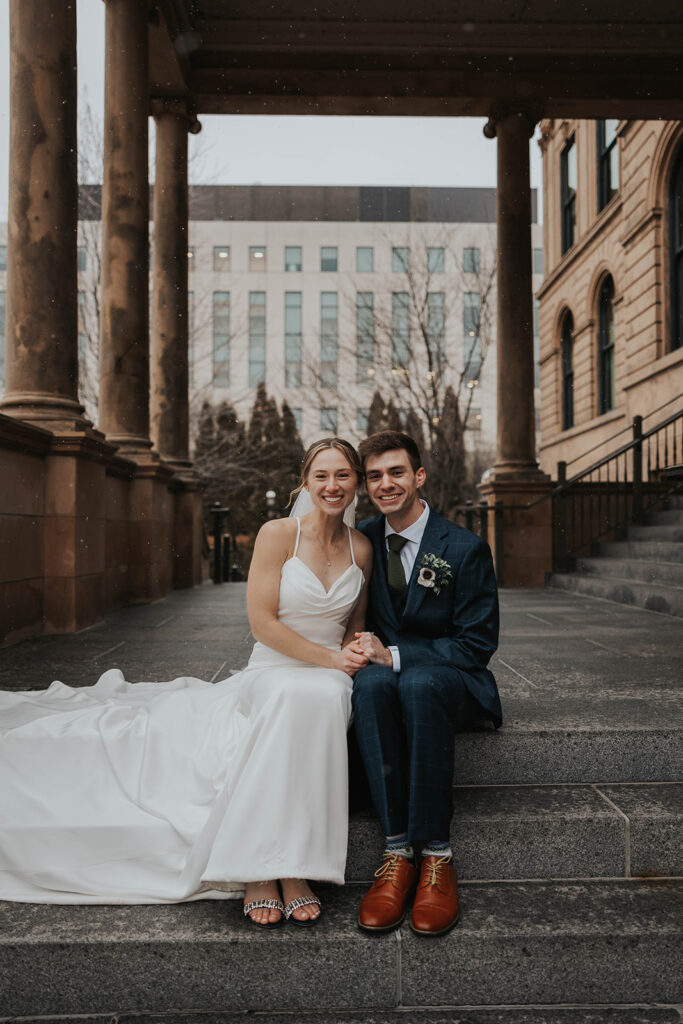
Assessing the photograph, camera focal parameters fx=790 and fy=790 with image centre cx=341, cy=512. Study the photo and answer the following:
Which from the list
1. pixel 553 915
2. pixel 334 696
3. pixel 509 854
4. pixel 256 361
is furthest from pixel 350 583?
pixel 256 361

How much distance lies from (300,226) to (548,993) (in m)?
57.4

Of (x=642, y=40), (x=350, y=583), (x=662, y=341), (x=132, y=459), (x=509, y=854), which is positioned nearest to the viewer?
(x=509, y=854)

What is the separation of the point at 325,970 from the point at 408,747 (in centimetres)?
73

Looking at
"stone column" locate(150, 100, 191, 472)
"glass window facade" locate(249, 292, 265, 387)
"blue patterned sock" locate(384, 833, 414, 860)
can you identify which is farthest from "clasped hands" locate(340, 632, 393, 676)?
"glass window facade" locate(249, 292, 265, 387)

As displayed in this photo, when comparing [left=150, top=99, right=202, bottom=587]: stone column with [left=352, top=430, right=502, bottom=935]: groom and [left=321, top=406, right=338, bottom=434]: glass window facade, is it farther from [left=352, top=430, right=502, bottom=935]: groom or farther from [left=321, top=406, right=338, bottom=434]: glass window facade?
[left=321, top=406, right=338, bottom=434]: glass window facade

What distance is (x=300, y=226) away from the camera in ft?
182

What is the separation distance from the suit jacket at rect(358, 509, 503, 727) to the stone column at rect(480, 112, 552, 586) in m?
8.15

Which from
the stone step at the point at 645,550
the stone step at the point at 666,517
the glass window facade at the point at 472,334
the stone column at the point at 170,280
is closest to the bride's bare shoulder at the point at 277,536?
the stone step at the point at 645,550

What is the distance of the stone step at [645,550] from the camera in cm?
863

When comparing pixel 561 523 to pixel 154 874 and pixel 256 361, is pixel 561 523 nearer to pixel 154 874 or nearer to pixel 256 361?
pixel 154 874

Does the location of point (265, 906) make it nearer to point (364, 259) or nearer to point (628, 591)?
point (628, 591)

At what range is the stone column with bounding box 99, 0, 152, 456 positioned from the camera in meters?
8.35

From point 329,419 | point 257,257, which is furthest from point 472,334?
point 257,257

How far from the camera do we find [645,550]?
9430mm
